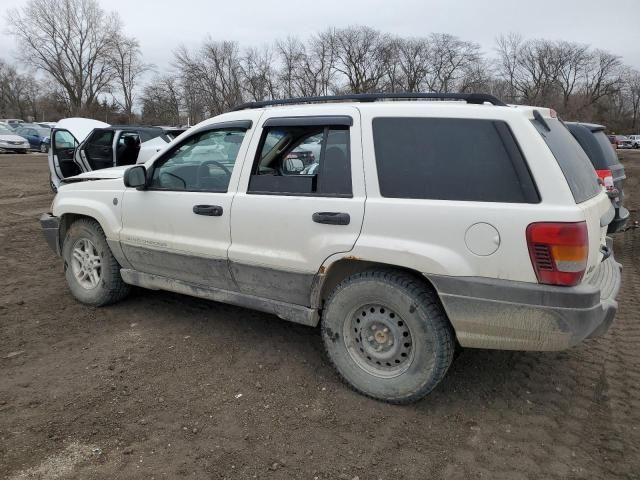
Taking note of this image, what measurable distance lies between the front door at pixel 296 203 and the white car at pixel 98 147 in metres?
6.42

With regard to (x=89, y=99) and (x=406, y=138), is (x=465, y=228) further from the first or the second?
(x=89, y=99)

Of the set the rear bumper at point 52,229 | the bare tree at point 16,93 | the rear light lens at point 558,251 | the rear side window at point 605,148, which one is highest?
the bare tree at point 16,93

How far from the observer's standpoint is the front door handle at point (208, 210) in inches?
147

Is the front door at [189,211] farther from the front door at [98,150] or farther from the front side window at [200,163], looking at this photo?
the front door at [98,150]

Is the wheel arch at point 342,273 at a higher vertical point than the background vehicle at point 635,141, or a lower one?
lower

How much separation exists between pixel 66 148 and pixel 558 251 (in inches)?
407

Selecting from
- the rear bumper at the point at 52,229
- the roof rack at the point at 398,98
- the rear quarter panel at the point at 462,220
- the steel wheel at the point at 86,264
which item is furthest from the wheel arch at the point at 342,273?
the rear bumper at the point at 52,229

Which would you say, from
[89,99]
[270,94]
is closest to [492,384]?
[270,94]

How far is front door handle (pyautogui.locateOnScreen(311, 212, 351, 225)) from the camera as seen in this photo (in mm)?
3148

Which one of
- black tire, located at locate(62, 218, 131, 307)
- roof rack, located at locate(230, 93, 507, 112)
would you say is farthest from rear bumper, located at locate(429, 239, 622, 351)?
black tire, located at locate(62, 218, 131, 307)

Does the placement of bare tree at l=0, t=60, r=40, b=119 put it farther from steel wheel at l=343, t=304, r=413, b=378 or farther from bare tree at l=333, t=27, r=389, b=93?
steel wheel at l=343, t=304, r=413, b=378

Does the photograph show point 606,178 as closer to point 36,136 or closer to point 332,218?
point 332,218

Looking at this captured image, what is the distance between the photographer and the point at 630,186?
1414 centimetres

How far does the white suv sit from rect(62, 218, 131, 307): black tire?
2.38 ft
